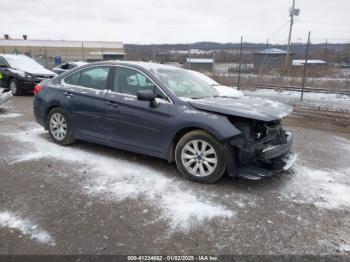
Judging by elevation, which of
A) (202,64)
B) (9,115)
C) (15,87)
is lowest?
(9,115)

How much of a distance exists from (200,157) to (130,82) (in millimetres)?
1687

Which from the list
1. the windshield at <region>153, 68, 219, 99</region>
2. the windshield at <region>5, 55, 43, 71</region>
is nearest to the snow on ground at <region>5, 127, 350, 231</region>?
the windshield at <region>153, 68, 219, 99</region>

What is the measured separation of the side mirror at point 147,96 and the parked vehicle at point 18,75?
9.22 metres

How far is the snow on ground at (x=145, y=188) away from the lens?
354 cm

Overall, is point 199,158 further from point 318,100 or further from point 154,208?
point 318,100

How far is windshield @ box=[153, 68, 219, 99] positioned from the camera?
4730 millimetres

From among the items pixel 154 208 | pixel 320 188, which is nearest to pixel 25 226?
pixel 154 208

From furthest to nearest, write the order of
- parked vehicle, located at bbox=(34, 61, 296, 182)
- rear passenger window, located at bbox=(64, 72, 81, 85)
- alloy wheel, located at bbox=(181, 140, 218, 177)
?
rear passenger window, located at bbox=(64, 72, 81, 85) → alloy wheel, located at bbox=(181, 140, 218, 177) → parked vehicle, located at bbox=(34, 61, 296, 182)

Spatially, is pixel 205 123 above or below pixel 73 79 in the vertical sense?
below

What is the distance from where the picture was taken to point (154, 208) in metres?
3.63

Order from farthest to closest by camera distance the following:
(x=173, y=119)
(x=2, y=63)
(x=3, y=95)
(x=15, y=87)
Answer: (x=2, y=63) → (x=15, y=87) → (x=3, y=95) → (x=173, y=119)

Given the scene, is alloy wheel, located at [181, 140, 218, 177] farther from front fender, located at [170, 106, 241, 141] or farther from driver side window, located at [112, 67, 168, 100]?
driver side window, located at [112, 67, 168, 100]

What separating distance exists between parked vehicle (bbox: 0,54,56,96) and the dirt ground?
750 cm

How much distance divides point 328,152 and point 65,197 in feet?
16.1
